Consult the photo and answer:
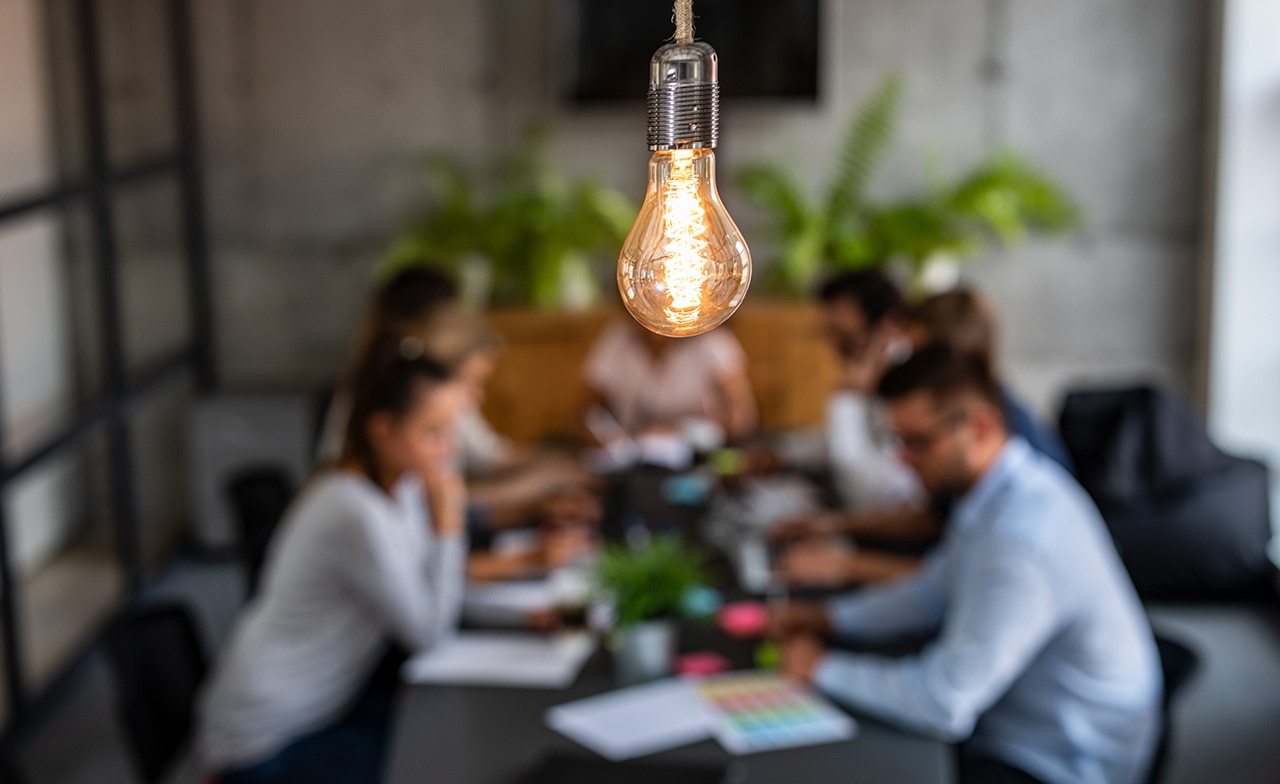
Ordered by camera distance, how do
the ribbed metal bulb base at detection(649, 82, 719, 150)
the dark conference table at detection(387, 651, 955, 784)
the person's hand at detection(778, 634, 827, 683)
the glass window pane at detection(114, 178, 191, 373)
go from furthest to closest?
the glass window pane at detection(114, 178, 191, 373)
the person's hand at detection(778, 634, 827, 683)
the dark conference table at detection(387, 651, 955, 784)
the ribbed metal bulb base at detection(649, 82, 719, 150)

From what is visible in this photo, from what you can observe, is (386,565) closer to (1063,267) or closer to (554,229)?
(554,229)

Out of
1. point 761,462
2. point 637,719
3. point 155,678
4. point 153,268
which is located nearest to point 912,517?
point 761,462

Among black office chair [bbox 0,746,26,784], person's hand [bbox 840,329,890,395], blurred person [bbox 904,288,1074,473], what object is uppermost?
blurred person [bbox 904,288,1074,473]

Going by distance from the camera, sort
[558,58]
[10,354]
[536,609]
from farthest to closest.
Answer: [558,58] → [10,354] → [536,609]

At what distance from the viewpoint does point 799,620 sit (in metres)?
3.40

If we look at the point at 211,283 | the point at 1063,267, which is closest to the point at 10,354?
the point at 211,283

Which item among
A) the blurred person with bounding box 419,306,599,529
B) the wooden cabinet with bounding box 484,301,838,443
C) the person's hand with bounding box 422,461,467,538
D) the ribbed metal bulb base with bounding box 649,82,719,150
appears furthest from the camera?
the wooden cabinet with bounding box 484,301,838,443

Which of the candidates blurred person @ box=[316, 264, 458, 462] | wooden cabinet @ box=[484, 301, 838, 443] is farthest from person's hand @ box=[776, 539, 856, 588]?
wooden cabinet @ box=[484, 301, 838, 443]

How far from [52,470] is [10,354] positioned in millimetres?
621

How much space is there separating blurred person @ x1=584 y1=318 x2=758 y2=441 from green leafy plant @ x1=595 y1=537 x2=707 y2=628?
7.22 ft

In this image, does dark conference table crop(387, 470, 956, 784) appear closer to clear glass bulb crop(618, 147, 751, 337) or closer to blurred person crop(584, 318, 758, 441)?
clear glass bulb crop(618, 147, 751, 337)

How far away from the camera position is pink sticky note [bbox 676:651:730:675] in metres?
3.12

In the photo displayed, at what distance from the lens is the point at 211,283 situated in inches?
274

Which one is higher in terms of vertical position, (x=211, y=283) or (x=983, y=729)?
(x=211, y=283)
